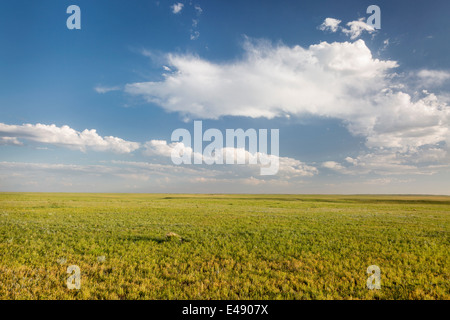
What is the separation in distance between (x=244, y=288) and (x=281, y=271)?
2604mm

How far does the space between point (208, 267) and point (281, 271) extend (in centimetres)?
328

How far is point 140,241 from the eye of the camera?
51.1 ft

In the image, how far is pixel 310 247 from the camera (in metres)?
14.7

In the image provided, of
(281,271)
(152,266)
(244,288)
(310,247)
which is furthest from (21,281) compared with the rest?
(310,247)

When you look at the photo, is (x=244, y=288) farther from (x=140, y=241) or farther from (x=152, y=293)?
(x=140, y=241)

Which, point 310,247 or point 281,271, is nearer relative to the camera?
point 281,271
